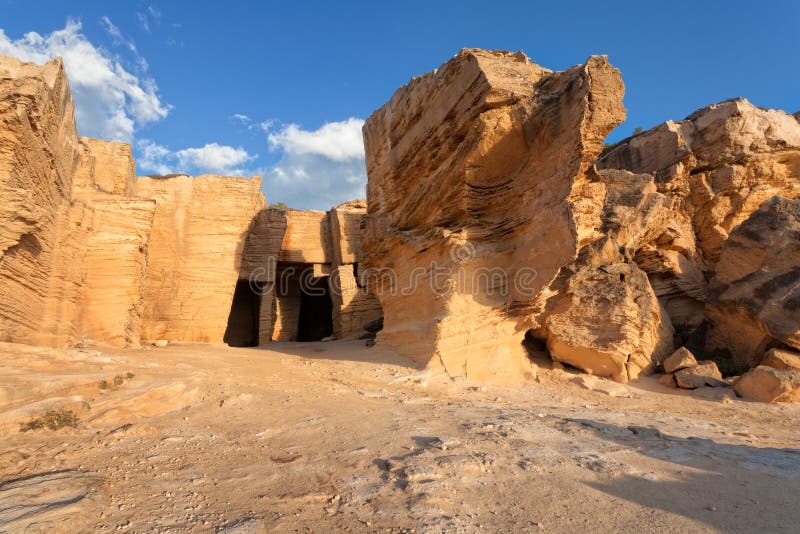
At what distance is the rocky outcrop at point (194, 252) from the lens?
30.3 ft

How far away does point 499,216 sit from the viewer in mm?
7270

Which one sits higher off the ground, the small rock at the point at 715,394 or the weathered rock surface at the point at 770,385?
the weathered rock surface at the point at 770,385

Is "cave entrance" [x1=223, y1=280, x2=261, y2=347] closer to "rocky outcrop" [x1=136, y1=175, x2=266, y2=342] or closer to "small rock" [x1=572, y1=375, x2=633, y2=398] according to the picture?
"rocky outcrop" [x1=136, y1=175, x2=266, y2=342]

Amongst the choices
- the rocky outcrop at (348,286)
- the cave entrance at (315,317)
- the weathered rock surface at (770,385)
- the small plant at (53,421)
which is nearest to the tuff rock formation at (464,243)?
the weathered rock surface at (770,385)

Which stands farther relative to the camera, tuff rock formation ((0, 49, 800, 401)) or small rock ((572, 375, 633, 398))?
small rock ((572, 375, 633, 398))

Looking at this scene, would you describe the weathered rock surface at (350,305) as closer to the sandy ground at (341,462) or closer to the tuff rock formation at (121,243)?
the tuff rock formation at (121,243)

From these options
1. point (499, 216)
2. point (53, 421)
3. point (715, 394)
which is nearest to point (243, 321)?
point (499, 216)

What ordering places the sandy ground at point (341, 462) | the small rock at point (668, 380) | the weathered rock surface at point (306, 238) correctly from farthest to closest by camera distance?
the weathered rock surface at point (306, 238) → the small rock at point (668, 380) → the sandy ground at point (341, 462)

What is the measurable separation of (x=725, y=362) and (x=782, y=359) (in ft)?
3.55

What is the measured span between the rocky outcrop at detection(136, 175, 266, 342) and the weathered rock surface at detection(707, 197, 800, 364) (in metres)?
10.2

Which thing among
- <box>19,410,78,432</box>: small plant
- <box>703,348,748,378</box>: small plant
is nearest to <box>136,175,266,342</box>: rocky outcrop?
<box>19,410,78,432</box>: small plant

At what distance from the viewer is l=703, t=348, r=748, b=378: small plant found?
24.7 ft

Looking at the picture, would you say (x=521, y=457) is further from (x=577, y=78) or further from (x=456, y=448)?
(x=577, y=78)

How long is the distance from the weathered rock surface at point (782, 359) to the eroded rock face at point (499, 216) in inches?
57.9
